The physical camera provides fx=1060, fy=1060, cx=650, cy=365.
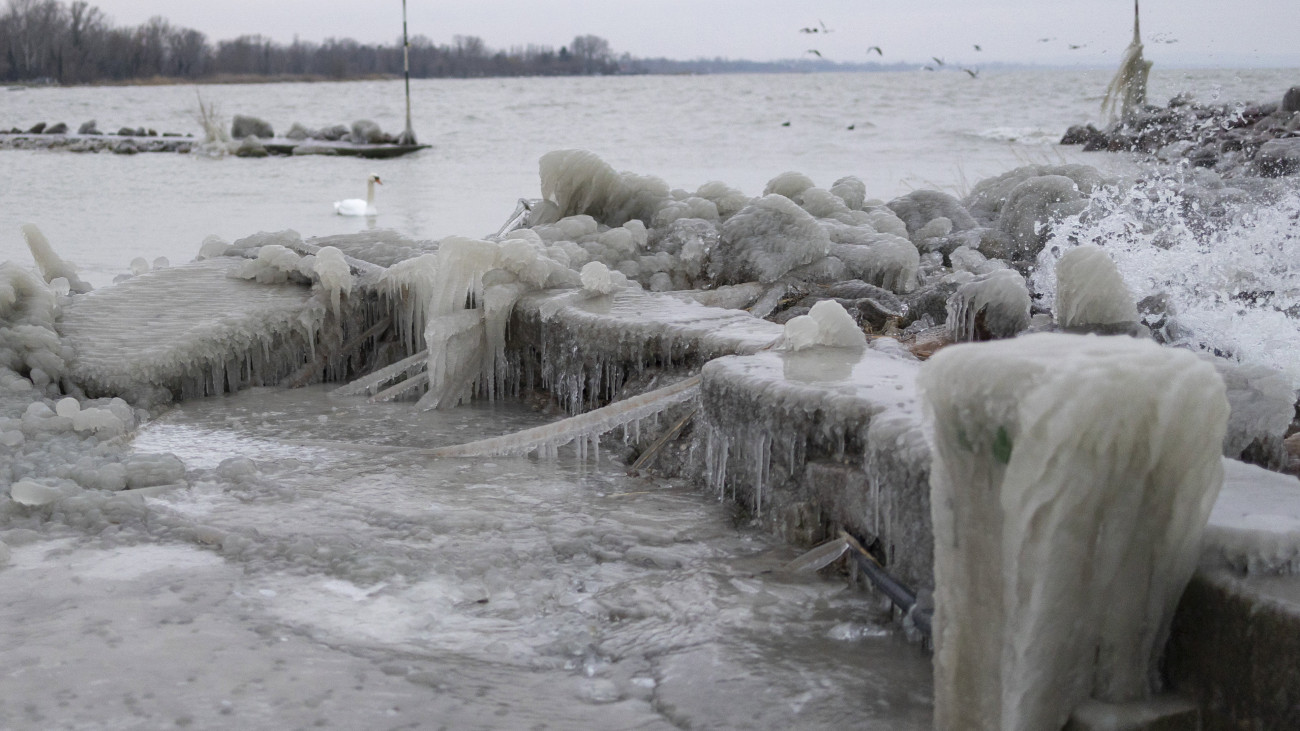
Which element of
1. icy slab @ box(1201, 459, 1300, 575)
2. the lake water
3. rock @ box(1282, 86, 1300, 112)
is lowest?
the lake water

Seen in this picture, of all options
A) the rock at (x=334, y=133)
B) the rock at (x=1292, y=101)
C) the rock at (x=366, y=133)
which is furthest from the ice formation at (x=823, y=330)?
the rock at (x=334, y=133)

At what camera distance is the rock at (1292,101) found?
14750mm

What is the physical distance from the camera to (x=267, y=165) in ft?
79.0

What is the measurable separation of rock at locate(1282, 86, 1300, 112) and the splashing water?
881cm

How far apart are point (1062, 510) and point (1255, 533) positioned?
0.42 m

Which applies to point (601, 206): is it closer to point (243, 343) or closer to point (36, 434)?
point (243, 343)

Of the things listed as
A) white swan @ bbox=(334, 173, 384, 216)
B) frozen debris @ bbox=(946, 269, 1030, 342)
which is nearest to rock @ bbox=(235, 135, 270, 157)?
white swan @ bbox=(334, 173, 384, 216)

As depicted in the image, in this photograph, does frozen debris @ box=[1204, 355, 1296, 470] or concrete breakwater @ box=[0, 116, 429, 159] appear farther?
concrete breakwater @ box=[0, 116, 429, 159]

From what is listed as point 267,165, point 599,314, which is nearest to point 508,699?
point 599,314

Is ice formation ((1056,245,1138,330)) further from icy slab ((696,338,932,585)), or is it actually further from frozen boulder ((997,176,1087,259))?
frozen boulder ((997,176,1087,259))

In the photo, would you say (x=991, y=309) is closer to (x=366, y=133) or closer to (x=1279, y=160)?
(x=1279, y=160)

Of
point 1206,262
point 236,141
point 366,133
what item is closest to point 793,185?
point 1206,262

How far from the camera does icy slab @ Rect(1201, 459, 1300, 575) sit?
69.9 inches

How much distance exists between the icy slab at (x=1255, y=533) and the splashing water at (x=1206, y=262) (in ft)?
5.51
